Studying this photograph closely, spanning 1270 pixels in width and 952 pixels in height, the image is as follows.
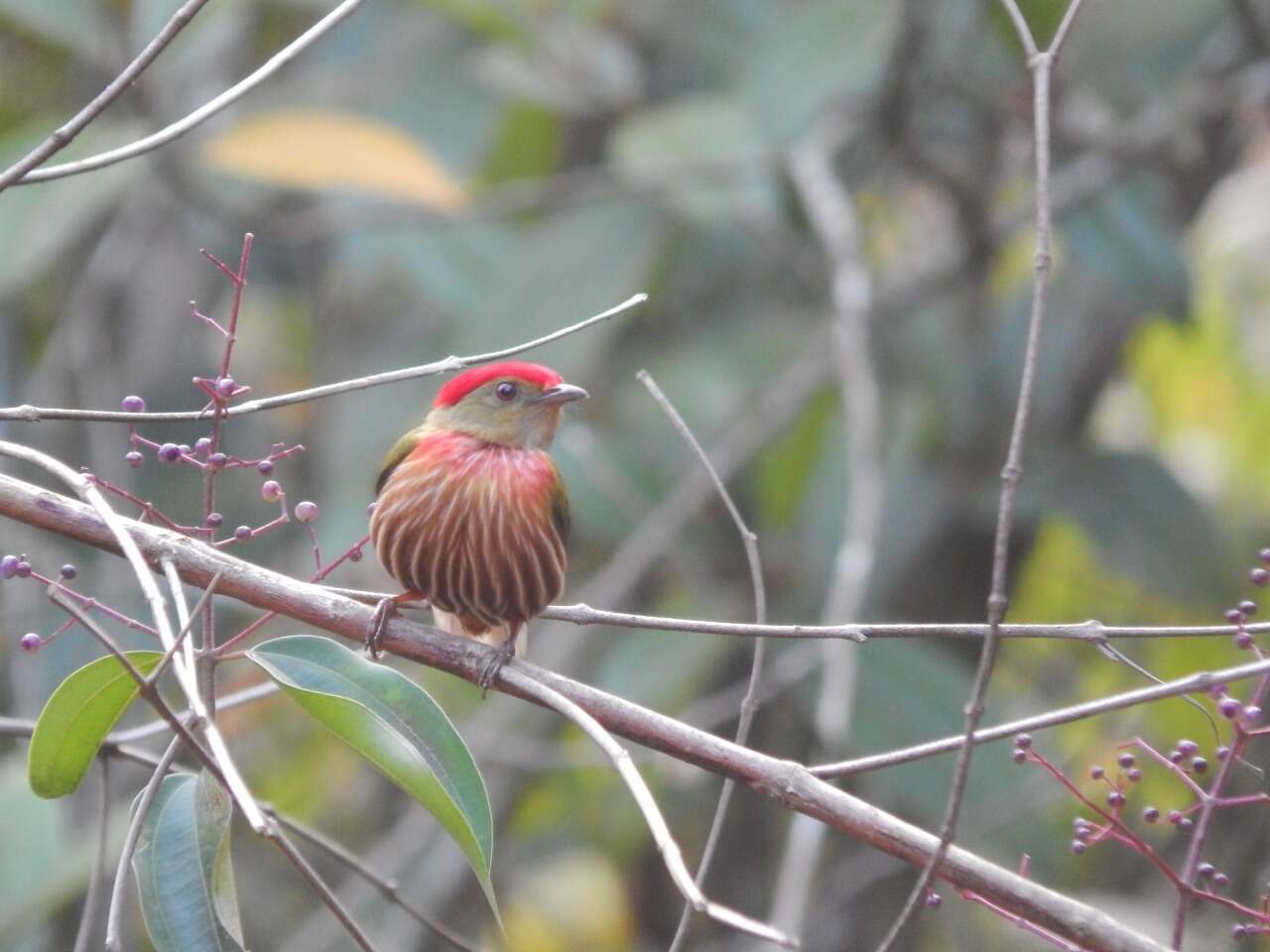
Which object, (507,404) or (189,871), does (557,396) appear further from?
(189,871)

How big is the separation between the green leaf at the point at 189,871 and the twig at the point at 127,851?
32mm

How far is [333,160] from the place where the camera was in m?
5.94

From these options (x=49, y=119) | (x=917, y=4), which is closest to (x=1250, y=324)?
(x=917, y=4)

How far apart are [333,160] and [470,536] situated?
261 centimetres

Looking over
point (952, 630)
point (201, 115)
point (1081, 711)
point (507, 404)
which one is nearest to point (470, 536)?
point (507, 404)

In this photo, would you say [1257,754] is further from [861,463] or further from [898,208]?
[898,208]

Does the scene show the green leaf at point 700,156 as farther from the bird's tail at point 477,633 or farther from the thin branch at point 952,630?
the thin branch at point 952,630

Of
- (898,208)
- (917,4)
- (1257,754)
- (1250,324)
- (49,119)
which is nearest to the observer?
(1257,754)

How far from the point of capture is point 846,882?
597 centimetres

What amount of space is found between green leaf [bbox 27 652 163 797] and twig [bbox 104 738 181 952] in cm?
14

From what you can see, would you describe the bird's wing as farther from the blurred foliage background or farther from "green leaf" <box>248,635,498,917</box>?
"green leaf" <box>248,635,498,917</box>

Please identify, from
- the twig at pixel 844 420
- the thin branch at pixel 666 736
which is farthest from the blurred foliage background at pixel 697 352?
the thin branch at pixel 666 736

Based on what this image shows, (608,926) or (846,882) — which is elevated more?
(846,882)

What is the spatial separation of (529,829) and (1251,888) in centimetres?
314
